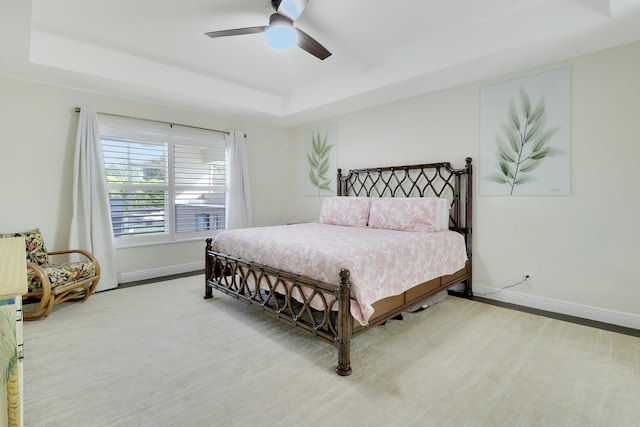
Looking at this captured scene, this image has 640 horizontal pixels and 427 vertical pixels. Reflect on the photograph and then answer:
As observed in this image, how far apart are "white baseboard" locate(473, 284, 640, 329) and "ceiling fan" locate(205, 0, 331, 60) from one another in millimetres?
3164

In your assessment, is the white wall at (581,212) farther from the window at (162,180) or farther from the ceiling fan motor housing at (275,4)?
the window at (162,180)

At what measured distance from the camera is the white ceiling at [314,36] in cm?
254

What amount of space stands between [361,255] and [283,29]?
1875 millimetres

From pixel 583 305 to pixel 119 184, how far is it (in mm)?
5368

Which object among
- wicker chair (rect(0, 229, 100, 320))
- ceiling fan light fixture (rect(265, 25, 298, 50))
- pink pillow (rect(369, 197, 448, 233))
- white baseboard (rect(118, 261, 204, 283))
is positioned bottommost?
white baseboard (rect(118, 261, 204, 283))

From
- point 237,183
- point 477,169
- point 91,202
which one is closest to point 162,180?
point 91,202

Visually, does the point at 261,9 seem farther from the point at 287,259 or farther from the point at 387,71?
the point at 287,259

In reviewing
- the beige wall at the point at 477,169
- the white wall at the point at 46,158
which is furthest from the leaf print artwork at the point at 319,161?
the white wall at the point at 46,158

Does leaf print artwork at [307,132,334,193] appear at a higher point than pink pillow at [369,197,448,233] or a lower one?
higher

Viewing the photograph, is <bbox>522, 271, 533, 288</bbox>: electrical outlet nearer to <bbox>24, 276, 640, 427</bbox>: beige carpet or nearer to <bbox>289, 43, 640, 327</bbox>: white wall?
<bbox>289, 43, 640, 327</bbox>: white wall

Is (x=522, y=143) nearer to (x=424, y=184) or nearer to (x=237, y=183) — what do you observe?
(x=424, y=184)

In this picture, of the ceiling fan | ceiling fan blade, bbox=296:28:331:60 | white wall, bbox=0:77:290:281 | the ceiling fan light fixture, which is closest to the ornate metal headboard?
ceiling fan blade, bbox=296:28:331:60

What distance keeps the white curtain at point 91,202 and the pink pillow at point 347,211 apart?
2757 millimetres

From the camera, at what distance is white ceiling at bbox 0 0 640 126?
2537 mm
